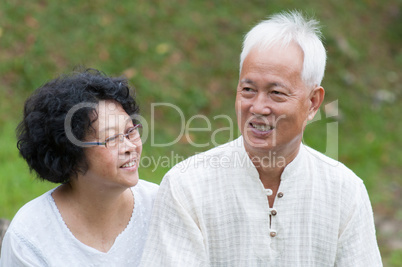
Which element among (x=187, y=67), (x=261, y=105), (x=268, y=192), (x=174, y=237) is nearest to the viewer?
(x=261, y=105)

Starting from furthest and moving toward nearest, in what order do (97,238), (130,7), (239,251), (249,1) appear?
(249,1)
(130,7)
(97,238)
(239,251)

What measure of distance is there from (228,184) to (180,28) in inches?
222

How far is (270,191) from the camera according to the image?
288cm

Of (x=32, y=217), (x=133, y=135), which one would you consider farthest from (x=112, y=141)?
(x=32, y=217)

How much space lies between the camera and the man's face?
2.66 meters

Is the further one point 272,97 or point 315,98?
point 315,98

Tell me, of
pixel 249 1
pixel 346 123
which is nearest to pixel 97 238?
pixel 346 123

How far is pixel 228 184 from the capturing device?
9.47ft

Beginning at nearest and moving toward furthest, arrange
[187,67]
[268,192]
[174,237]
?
1. [174,237]
2. [268,192]
3. [187,67]

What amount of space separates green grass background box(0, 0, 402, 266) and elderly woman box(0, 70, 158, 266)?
2.73 meters

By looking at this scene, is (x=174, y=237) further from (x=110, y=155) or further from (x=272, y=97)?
(x=272, y=97)

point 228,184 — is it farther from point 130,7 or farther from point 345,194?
point 130,7

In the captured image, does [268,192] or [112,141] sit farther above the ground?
[112,141]

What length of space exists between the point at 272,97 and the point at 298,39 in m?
0.30
